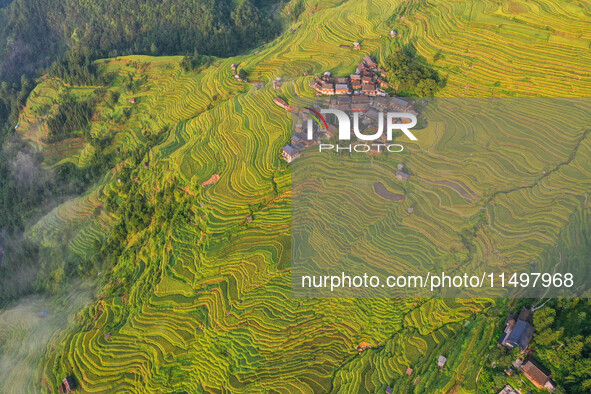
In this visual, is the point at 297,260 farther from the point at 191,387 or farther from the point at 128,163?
the point at 128,163

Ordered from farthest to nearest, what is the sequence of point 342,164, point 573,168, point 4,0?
point 4,0, point 342,164, point 573,168

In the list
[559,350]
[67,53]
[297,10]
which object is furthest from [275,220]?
[67,53]

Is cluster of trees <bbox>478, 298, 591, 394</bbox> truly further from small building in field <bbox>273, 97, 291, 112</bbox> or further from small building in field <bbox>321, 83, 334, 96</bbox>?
small building in field <bbox>273, 97, 291, 112</bbox>

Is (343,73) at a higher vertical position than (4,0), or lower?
lower

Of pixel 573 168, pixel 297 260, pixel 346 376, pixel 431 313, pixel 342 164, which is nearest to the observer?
pixel 346 376

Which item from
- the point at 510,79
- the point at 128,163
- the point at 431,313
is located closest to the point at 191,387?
the point at 431,313

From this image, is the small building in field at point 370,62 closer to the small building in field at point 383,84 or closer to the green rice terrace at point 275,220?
the green rice terrace at point 275,220

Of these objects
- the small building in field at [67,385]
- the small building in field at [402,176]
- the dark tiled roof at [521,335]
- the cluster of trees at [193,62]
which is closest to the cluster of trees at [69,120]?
the cluster of trees at [193,62]
